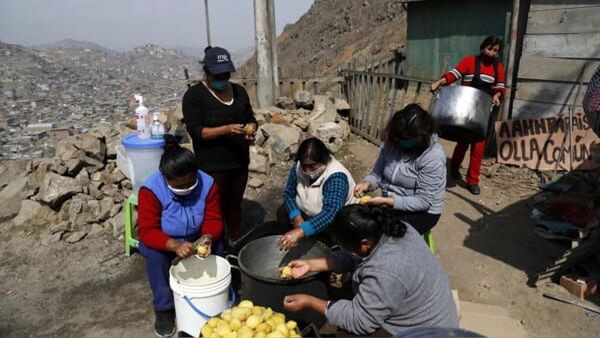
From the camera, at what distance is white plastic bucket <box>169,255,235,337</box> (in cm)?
254

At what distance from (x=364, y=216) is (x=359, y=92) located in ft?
21.1

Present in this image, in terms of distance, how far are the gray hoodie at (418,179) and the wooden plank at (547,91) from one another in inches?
152

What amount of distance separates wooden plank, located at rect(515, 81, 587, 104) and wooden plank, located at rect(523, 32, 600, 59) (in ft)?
1.30

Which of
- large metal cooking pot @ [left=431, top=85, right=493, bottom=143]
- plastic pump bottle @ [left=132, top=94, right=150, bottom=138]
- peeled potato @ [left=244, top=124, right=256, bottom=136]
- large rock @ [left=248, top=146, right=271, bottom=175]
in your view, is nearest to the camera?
peeled potato @ [left=244, top=124, right=256, bottom=136]

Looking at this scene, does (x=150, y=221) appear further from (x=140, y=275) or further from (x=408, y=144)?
(x=408, y=144)

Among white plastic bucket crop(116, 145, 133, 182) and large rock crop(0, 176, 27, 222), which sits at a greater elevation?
white plastic bucket crop(116, 145, 133, 182)

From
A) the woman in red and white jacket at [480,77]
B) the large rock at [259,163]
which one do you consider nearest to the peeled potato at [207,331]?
the large rock at [259,163]

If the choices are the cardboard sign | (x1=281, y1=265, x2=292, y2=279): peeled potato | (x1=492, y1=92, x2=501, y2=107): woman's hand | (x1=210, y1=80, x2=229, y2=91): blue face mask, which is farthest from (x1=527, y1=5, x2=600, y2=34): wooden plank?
(x1=281, y1=265, x2=292, y2=279): peeled potato

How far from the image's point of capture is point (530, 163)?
5.93 metres

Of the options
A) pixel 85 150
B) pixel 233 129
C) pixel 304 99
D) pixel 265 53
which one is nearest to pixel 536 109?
pixel 304 99

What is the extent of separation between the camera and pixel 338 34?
24516 millimetres

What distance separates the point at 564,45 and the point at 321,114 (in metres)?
3.86

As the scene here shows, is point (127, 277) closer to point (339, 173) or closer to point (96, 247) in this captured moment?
point (96, 247)

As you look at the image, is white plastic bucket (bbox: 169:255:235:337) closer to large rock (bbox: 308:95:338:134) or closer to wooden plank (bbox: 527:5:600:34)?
large rock (bbox: 308:95:338:134)
